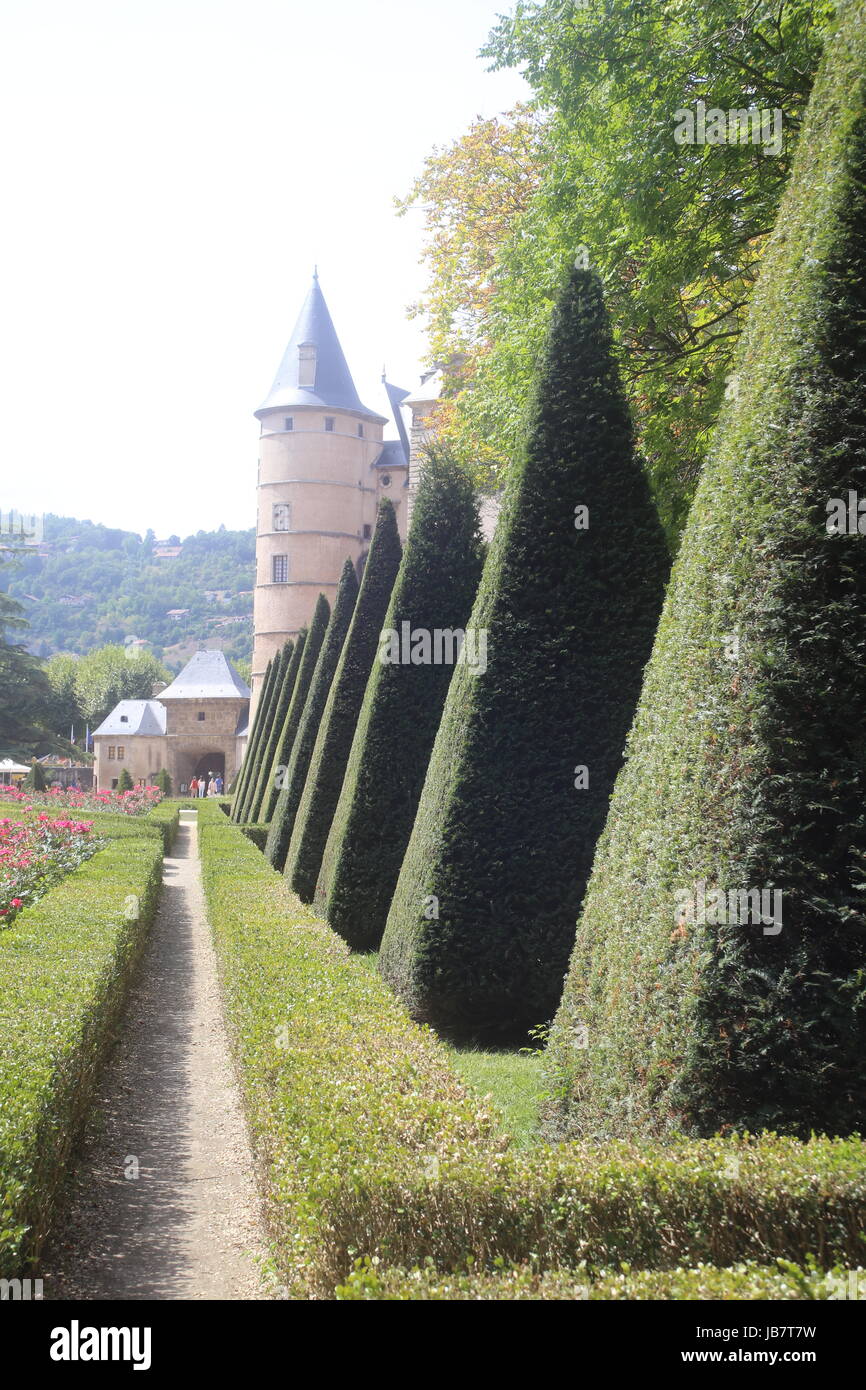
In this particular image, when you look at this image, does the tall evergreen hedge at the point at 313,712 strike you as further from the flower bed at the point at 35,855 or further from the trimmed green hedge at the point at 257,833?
the trimmed green hedge at the point at 257,833

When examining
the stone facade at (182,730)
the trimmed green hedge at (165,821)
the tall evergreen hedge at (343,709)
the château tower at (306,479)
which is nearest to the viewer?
the tall evergreen hedge at (343,709)

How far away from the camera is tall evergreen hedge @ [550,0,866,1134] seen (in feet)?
13.9

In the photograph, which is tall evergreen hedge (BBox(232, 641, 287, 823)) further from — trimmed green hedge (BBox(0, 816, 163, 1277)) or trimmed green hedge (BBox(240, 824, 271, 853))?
trimmed green hedge (BBox(0, 816, 163, 1277))

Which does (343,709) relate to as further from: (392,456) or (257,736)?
(392,456)

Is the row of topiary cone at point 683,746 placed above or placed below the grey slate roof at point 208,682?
below

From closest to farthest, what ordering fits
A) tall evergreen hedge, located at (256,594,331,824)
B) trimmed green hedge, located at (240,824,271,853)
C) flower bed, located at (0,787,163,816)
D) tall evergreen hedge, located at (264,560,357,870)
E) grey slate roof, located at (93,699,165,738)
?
tall evergreen hedge, located at (264,560,357,870), tall evergreen hedge, located at (256,594,331,824), trimmed green hedge, located at (240,824,271,853), flower bed, located at (0,787,163,816), grey slate roof, located at (93,699,165,738)

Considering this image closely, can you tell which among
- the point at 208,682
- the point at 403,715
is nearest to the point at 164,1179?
the point at 403,715

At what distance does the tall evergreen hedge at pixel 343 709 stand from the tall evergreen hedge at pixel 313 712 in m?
2.76

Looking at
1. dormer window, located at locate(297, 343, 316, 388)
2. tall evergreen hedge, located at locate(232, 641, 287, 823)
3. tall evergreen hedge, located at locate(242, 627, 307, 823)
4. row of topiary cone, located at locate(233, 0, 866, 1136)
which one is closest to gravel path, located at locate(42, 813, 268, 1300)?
row of topiary cone, located at locate(233, 0, 866, 1136)

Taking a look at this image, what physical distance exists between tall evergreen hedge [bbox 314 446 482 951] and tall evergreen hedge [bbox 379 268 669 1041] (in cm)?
315

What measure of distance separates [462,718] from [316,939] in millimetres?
2423

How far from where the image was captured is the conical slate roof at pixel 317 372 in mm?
50500

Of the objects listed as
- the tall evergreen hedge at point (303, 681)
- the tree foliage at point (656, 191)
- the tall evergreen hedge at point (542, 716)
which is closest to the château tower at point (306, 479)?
the tall evergreen hedge at point (303, 681)

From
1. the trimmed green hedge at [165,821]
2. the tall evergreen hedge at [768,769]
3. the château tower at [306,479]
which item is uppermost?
the château tower at [306,479]
